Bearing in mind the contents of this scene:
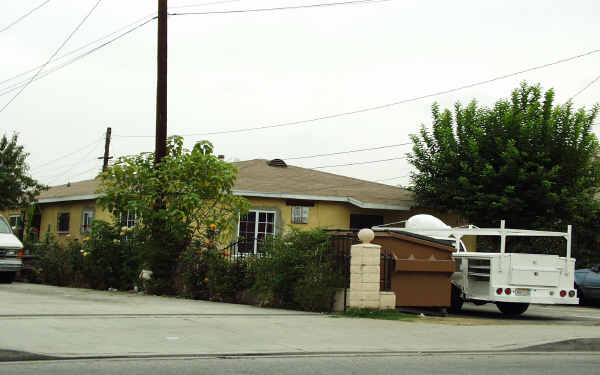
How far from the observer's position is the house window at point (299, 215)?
76.5 feet

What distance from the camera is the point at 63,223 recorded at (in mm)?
28250

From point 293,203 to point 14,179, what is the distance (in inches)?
425

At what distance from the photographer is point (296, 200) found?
76.2ft

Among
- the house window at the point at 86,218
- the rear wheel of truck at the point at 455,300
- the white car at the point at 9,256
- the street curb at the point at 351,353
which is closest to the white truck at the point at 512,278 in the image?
the rear wheel of truck at the point at 455,300

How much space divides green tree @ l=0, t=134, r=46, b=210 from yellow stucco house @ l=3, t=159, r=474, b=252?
91cm

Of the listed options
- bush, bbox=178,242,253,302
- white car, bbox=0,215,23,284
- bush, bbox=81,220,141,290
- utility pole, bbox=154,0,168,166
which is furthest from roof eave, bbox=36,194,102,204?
bush, bbox=178,242,253,302

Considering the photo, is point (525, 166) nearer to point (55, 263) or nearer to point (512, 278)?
point (512, 278)

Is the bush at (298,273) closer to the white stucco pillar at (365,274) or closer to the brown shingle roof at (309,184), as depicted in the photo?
the white stucco pillar at (365,274)

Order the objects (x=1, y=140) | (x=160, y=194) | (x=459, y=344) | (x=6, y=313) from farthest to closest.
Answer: (x=1, y=140) → (x=160, y=194) → (x=6, y=313) → (x=459, y=344)

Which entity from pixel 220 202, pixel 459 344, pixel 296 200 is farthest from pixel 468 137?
pixel 459 344

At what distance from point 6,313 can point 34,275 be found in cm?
1096

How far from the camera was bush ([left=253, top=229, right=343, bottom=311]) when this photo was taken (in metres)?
13.5

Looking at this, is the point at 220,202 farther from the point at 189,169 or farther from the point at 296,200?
the point at 296,200

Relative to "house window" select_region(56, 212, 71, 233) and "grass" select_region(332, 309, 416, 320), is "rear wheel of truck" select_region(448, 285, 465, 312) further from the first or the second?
"house window" select_region(56, 212, 71, 233)
